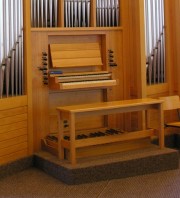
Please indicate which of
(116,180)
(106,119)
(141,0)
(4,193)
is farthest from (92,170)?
(141,0)

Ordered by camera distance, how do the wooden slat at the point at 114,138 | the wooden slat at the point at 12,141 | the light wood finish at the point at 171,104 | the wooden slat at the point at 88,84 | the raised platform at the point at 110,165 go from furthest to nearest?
the light wood finish at the point at 171,104 < the wooden slat at the point at 88,84 < the wooden slat at the point at 12,141 < the wooden slat at the point at 114,138 < the raised platform at the point at 110,165

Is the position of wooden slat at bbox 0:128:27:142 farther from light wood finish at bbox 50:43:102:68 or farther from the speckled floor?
light wood finish at bbox 50:43:102:68

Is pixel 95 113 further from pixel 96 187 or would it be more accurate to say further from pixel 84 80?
pixel 96 187

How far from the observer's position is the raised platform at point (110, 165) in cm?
470

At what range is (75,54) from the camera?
576 cm

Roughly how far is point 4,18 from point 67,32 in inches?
39.5

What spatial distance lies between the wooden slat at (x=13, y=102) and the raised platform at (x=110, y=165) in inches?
27.3

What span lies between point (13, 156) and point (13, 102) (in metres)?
0.67

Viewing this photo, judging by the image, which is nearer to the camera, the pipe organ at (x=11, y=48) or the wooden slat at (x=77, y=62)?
the pipe organ at (x=11, y=48)

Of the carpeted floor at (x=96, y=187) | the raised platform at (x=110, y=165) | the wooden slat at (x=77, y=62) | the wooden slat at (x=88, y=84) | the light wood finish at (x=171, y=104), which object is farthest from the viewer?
the light wood finish at (x=171, y=104)

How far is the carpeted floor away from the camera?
14.1 ft

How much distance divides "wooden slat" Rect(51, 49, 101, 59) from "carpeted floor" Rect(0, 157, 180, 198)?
1.59 meters

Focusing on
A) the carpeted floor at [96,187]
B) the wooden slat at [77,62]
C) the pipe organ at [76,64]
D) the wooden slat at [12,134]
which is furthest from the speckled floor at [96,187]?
the wooden slat at [77,62]

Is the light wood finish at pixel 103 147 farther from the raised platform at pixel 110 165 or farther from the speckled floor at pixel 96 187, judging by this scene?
the speckled floor at pixel 96 187
